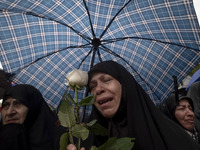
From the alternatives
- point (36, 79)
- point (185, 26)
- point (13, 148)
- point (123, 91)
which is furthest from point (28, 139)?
point (185, 26)

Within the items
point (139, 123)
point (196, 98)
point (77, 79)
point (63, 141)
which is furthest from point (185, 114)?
point (63, 141)

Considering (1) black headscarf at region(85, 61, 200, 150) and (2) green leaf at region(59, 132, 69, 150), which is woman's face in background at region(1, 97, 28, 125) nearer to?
(1) black headscarf at region(85, 61, 200, 150)

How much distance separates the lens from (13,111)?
194 cm

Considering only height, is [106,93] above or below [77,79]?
below

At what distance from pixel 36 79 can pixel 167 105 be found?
277cm

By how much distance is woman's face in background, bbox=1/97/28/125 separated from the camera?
1922 mm

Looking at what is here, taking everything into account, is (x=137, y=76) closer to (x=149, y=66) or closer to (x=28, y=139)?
(x=149, y=66)

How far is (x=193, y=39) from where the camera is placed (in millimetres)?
3174

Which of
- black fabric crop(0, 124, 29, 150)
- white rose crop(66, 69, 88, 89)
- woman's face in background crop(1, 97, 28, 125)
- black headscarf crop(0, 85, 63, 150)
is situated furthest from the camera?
woman's face in background crop(1, 97, 28, 125)

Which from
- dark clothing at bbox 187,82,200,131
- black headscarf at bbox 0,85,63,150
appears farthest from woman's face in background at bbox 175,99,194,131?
black headscarf at bbox 0,85,63,150

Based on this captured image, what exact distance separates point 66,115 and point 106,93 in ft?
2.21

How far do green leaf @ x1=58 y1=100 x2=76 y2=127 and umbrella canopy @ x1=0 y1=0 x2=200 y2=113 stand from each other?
2532 millimetres

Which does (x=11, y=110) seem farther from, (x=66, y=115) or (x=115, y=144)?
→ (x=115, y=144)

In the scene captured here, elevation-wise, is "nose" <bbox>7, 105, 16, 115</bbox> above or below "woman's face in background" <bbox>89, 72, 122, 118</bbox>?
below
